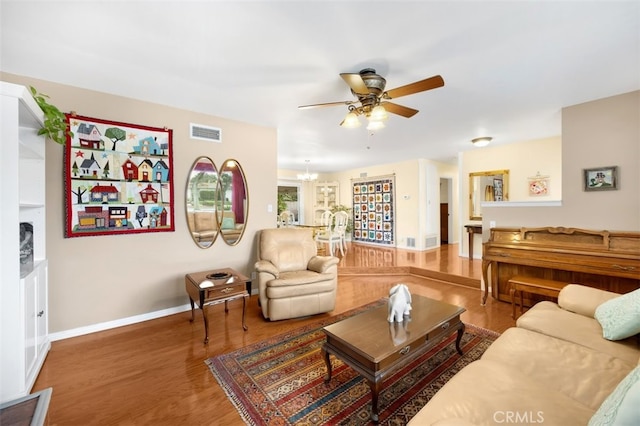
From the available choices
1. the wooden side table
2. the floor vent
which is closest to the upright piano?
the floor vent

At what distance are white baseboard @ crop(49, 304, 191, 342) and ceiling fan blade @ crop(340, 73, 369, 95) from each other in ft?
10.00

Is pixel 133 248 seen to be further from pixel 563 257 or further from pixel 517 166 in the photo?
pixel 517 166

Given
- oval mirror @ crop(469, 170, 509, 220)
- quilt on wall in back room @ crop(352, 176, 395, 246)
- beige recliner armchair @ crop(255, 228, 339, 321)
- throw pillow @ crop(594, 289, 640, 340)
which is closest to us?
throw pillow @ crop(594, 289, 640, 340)

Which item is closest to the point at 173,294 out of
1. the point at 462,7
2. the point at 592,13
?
the point at 462,7

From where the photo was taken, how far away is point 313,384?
1.81m

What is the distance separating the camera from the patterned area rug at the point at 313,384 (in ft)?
5.08

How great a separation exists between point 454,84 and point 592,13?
979mm

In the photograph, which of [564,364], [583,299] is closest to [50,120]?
[564,364]

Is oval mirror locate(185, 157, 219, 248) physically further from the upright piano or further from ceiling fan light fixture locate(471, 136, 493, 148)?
ceiling fan light fixture locate(471, 136, 493, 148)

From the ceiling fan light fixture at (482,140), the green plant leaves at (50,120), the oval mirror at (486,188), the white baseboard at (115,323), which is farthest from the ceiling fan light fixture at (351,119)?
the oval mirror at (486,188)

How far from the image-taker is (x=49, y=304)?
95.8 inches

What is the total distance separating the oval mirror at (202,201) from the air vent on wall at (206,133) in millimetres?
262

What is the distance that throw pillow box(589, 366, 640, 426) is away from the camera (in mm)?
663

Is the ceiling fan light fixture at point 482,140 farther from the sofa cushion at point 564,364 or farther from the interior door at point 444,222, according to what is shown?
the sofa cushion at point 564,364
